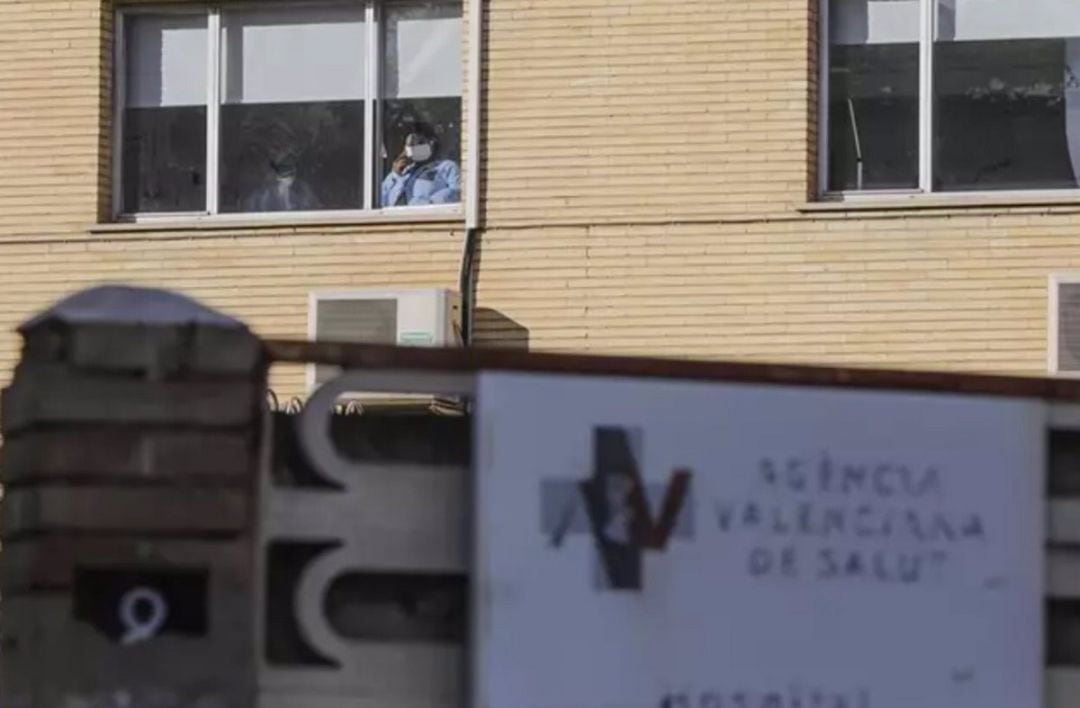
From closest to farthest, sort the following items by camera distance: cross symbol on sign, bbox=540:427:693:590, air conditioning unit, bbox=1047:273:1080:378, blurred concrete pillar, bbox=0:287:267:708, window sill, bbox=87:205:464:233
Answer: blurred concrete pillar, bbox=0:287:267:708 → cross symbol on sign, bbox=540:427:693:590 → air conditioning unit, bbox=1047:273:1080:378 → window sill, bbox=87:205:464:233

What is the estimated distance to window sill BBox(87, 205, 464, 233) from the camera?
44.0 feet

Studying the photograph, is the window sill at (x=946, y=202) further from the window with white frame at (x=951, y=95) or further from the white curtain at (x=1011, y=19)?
the white curtain at (x=1011, y=19)

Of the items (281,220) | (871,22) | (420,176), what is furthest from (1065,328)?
(281,220)

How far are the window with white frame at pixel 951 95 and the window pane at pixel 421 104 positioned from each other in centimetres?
208

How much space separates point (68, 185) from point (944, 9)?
16.1 feet

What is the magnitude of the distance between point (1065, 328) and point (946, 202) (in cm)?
93

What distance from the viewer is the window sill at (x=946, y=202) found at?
1271 centimetres

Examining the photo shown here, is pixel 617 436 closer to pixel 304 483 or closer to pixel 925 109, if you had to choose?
pixel 304 483

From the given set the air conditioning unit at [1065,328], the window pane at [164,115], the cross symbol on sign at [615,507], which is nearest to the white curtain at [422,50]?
the window pane at [164,115]

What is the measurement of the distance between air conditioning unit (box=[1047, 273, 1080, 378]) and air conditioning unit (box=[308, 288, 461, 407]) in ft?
10.1

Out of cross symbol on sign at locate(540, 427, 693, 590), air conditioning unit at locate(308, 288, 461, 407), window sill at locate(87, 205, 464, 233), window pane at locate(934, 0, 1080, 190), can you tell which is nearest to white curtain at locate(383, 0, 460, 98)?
window sill at locate(87, 205, 464, 233)

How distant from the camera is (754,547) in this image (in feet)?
17.9

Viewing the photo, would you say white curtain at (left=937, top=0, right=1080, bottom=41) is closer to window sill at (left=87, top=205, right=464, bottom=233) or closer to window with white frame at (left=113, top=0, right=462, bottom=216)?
window with white frame at (left=113, top=0, right=462, bottom=216)

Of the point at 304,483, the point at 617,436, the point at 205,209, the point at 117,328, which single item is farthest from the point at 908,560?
the point at 205,209
